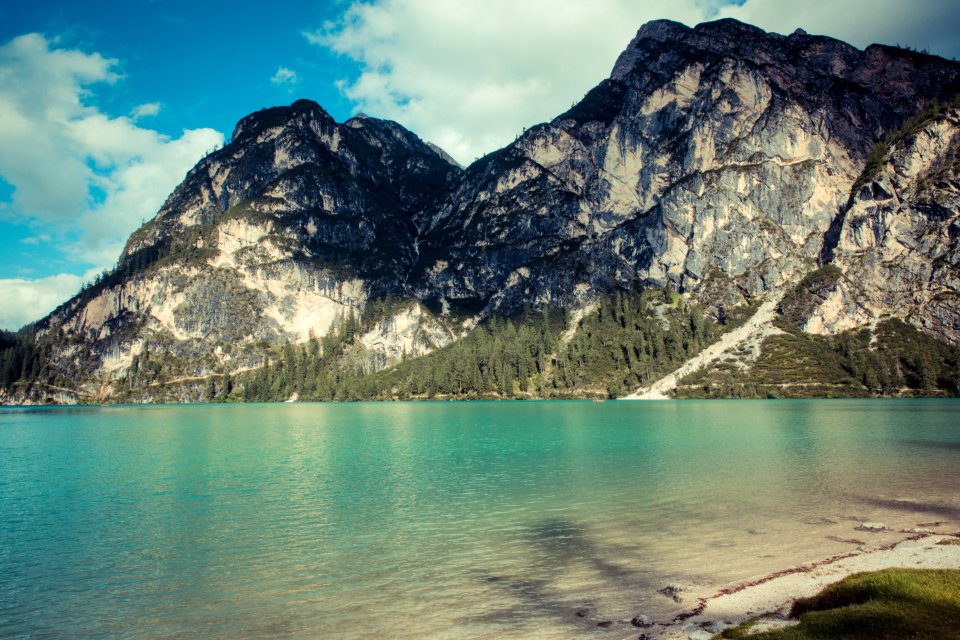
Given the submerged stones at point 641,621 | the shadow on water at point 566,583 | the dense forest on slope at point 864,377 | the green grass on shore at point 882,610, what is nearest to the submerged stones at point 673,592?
the shadow on water at point 566,583

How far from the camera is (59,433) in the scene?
8688cm

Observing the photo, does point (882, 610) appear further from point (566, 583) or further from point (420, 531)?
point (420, 531)

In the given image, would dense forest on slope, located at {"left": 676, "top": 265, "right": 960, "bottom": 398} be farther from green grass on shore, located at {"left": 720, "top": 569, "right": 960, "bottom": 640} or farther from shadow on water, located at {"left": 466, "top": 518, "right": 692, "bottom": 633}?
green grass on shore, located at {"left": 720, "top": 569, "right": 960, "bottom": 640}

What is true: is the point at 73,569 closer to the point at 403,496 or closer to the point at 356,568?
the point at 356,568

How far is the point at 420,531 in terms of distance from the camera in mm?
26750

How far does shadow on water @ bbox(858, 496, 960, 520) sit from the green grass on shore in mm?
17246

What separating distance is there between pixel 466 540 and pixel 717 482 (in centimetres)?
2152

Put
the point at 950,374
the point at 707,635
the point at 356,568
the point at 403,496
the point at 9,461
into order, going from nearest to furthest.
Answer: the point at 707,635 → the point at 356,568 → the point at 403,496 → the point at 9,461 → the point at 950,374

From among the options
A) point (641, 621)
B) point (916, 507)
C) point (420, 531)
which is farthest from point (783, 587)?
point (916, 507)

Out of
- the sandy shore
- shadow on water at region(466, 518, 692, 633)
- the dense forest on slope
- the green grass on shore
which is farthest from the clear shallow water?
the dense forest on slope

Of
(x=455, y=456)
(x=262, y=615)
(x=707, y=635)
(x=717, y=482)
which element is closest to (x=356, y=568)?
Result: (x=262, y=615)

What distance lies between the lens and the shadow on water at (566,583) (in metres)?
16.6

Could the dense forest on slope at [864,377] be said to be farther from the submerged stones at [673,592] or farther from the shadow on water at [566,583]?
the submerged stones at [673,592]

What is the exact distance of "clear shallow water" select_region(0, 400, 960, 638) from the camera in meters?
17.4
